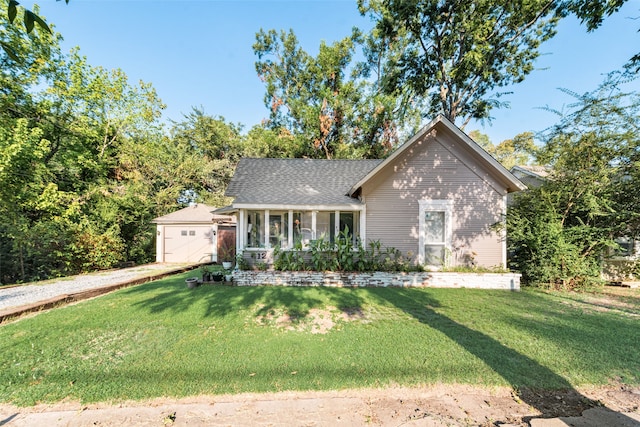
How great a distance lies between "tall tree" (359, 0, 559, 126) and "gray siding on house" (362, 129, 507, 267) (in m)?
8.60

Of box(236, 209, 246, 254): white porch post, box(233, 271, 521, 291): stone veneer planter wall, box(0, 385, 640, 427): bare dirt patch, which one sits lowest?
box(0, 385, 640, 427): bare dirt patch

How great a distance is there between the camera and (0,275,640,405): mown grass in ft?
11.3

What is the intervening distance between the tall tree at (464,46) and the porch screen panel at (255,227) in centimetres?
1306

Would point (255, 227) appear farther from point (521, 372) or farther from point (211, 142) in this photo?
point (211, 142)

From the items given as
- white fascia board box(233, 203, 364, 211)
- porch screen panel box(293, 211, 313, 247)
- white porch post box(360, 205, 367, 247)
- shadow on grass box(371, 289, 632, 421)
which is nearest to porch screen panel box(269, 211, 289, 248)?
porch screen panel box(293, 211, 313, 247)

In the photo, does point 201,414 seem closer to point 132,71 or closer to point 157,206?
point 157,206

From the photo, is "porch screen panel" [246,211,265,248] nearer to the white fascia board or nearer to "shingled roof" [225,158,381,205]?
"shingled roof" [225,158,381,205]

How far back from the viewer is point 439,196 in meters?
9.65

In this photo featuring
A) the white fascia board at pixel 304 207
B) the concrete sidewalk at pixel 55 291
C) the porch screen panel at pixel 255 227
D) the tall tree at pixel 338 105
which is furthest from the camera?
the tall tree at pixel 338 105

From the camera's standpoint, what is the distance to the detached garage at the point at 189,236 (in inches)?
609

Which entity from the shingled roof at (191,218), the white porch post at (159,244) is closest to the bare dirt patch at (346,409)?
the shingled roof at (191,218)

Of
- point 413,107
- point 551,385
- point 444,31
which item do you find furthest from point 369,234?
point 413,107

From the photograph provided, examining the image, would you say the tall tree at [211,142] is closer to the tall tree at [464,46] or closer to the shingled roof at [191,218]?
the shingled roof at [191,218]

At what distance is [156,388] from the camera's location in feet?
10.8
